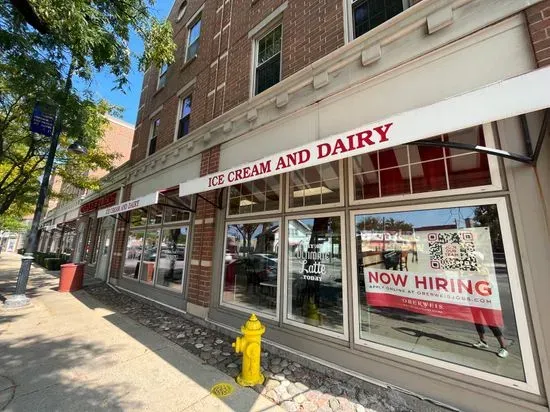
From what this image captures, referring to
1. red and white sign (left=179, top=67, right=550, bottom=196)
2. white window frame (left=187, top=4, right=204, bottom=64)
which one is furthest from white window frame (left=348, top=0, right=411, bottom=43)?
white window frame (left=187, top=4, right=204, bottom=64)

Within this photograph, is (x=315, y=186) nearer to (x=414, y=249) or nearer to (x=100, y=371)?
(x=414, y=249)

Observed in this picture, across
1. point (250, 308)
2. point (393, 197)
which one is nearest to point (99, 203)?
point (250, 308)

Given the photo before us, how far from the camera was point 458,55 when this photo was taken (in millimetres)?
3453

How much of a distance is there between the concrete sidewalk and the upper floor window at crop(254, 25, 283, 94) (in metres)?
6.04

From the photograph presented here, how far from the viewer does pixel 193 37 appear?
10.4 meters

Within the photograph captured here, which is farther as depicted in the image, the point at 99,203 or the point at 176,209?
the point at 99,203

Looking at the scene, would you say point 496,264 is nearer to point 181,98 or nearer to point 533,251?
point 533,251

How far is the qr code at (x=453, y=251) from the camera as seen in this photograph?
320 centimetres

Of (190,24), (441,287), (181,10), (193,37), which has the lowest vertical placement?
(441,287)

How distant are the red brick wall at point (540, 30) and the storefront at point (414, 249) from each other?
1.91 ft

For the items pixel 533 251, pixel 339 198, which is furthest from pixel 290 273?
pixel 533 251

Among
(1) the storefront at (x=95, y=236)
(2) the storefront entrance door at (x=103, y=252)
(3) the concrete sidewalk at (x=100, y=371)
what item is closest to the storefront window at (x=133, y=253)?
(1) the storefront at (x=95, y=236)

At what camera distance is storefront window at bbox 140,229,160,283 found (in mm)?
8812

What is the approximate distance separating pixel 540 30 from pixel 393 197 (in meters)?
2.33
